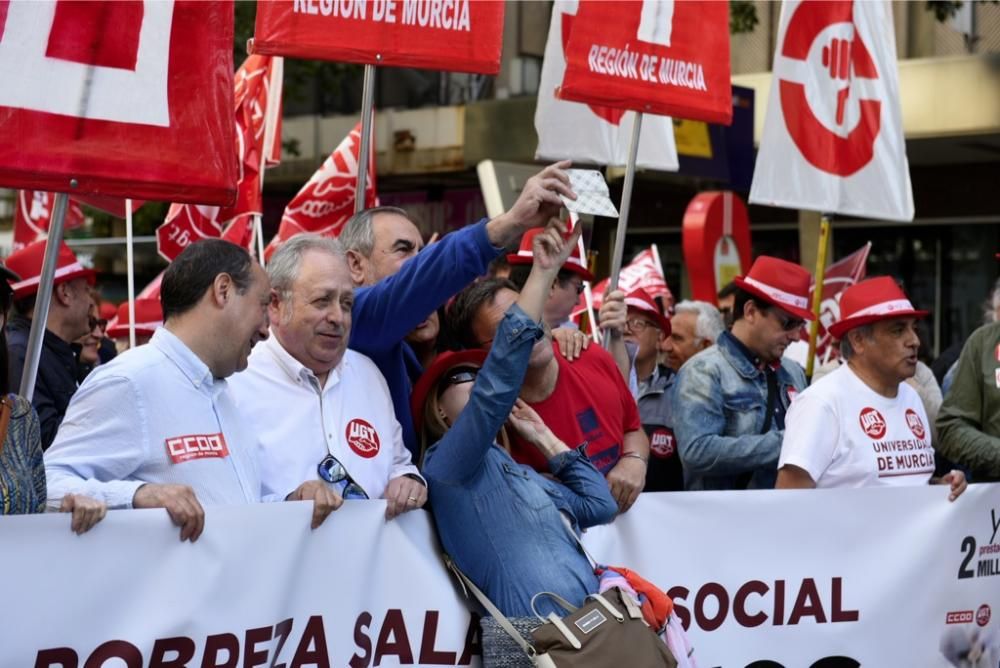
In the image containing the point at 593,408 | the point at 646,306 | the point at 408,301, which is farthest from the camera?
the point at 646,306

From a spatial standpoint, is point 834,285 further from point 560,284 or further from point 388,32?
point 388,32

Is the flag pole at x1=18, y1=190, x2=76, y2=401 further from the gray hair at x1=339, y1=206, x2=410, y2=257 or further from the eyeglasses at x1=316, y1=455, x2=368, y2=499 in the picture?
the gray hair at x1=339, y1=206, x2=410, y2=257

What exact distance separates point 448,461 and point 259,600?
24.2 inches

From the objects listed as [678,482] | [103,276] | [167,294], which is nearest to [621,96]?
[678,482]

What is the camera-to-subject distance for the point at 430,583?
449cm

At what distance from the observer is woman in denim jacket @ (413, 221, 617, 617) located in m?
4.03

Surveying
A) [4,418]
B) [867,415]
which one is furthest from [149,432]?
[867,415]

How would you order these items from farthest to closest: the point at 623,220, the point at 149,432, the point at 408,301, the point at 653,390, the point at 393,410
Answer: the point at 653,390 → the point at 623,220 → the point at 393,410 → the point at 408,301 → the point at 149,432

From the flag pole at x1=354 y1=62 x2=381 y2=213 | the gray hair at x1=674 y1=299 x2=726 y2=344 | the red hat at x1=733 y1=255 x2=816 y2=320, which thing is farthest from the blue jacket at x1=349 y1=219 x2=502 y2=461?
the gray hair at x1=674 y1=299 x2=726 y2=344

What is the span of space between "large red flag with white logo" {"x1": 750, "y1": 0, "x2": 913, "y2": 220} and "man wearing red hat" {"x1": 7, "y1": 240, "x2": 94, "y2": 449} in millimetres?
3044

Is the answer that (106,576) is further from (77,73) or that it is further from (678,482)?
(678,482)

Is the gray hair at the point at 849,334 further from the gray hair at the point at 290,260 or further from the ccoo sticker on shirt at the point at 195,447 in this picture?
the ccoo sticker on shirt at the point at 195,447

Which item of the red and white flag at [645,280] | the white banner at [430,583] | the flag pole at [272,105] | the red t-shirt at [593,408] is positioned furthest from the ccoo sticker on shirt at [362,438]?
the flag pole at [272,105]

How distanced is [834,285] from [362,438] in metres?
6.93
